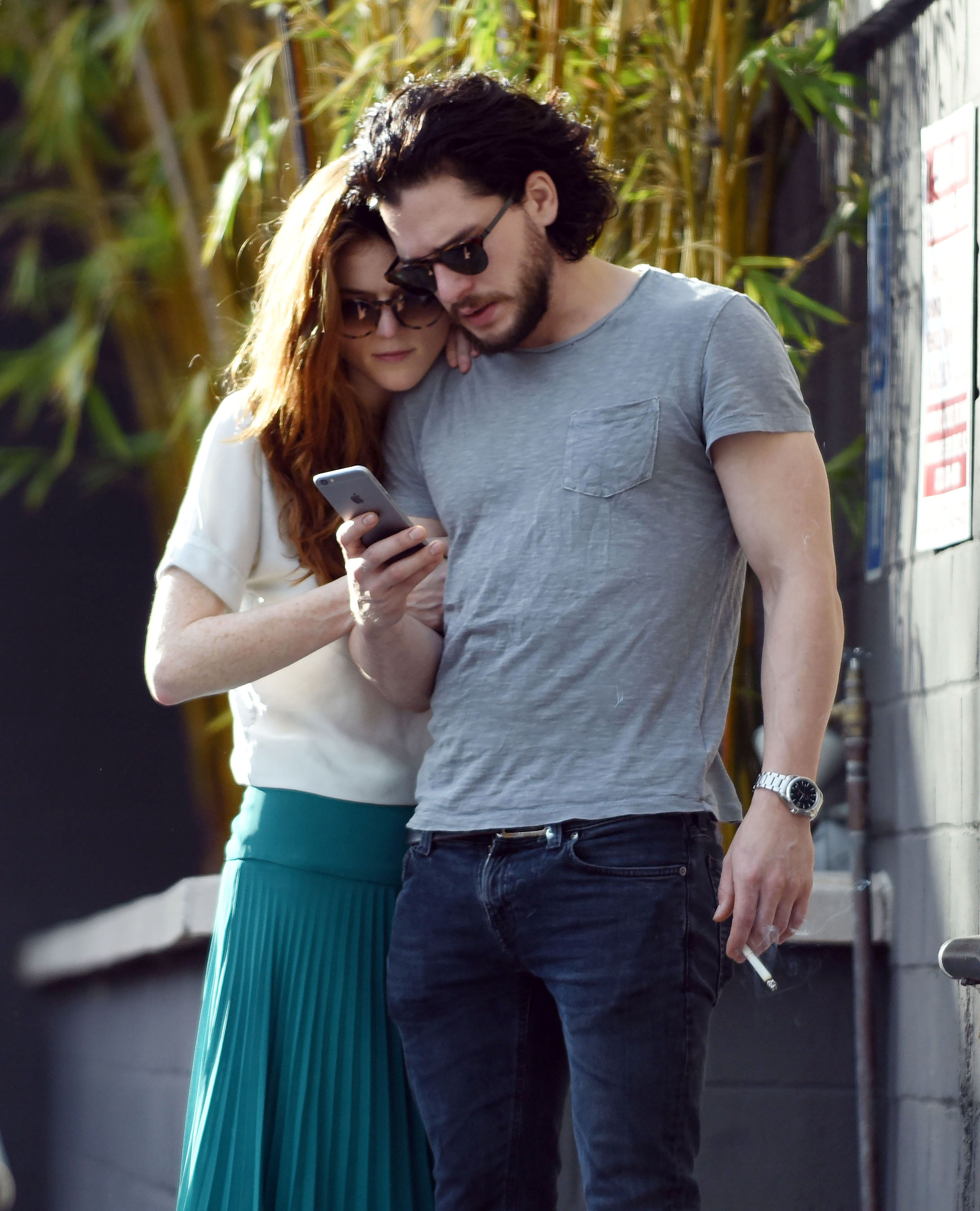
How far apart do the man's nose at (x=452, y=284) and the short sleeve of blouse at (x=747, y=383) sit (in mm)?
253

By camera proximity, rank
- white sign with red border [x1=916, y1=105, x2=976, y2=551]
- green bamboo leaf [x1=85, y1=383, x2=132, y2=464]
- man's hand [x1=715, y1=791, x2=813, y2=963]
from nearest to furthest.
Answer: man's hand [x1=715, y1=791, x2=813, y2=963]
white sign with red border [x1=916, y1=105, x2=976, y2=551]
green bamboo leaf [x1=85, y1=383, x2=132, y2=464]

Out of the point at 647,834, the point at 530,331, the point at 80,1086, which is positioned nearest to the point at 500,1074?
the point at 647,834

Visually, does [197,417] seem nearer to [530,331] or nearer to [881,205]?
[881,205]

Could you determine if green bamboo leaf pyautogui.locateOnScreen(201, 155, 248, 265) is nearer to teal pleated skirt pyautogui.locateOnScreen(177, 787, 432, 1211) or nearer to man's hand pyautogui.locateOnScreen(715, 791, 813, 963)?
teal pleated skirt pyautogui.locateOnScreen(177, 787, 432, 1211)

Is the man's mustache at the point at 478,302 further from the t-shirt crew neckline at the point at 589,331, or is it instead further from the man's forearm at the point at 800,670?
the man's forearm at the point at 800,670

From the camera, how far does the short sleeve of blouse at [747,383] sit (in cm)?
124

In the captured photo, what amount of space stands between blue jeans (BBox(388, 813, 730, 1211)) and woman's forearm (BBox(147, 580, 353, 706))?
235 mm

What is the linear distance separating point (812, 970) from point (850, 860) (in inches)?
8.2

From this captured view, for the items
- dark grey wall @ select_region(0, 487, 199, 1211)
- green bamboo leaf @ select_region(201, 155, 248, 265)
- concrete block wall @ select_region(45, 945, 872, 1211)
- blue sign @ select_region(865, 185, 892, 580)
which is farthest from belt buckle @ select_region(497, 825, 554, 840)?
dark grey wall @ select_region(0, 487, 199, 1211)

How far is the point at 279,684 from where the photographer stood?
4.76ft

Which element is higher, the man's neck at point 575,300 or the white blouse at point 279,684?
the man's neck at point 575,300

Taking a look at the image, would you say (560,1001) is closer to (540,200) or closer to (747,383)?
(747,383)

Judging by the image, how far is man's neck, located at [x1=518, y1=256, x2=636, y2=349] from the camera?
1.38 m

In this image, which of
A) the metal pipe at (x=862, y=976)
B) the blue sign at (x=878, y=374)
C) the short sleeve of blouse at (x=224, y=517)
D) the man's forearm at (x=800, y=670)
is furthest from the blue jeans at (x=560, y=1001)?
the blue sign at (x=878, y=374)
